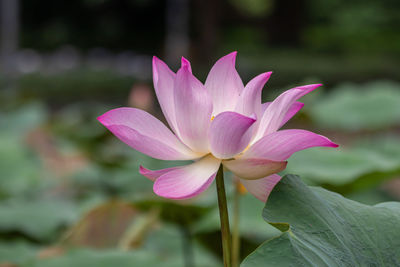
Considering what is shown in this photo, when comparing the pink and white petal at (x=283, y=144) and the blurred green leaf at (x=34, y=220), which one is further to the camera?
the blurred green leaf at (x=34, y=220)

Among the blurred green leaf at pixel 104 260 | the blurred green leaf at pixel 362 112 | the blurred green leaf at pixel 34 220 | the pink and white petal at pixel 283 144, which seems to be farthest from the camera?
the blurred green leaf at pixel 362 112

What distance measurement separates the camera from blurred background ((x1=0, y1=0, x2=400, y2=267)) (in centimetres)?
85

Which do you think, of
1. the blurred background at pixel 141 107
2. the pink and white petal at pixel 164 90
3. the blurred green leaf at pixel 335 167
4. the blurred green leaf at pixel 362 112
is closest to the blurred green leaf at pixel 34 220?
the blurred background at pixel 141 107

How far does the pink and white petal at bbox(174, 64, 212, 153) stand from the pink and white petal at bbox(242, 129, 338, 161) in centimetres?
3

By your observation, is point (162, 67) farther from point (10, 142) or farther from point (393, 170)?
point (10, 142)

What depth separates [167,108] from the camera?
15.1 inches

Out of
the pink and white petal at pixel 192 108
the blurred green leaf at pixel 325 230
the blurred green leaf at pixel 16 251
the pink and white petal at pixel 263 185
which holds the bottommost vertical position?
the blurred green leaf at pixel 16 251

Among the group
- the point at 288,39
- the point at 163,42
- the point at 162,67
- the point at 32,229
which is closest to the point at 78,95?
the point at 163,42

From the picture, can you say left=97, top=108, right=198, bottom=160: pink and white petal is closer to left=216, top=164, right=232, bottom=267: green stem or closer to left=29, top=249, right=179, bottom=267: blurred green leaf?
left=216, top=164, right=232, bottom=267: green stem

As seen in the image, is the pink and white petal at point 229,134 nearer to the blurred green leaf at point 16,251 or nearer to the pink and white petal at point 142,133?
the pink and white petal at point 142,133

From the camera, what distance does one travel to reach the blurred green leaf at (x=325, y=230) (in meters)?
0.35

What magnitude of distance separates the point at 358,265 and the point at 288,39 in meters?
13.3

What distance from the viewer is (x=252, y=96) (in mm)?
358

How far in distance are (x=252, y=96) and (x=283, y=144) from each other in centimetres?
4
